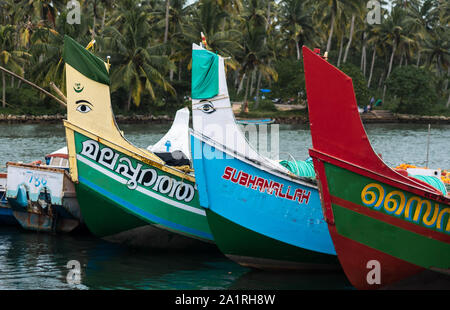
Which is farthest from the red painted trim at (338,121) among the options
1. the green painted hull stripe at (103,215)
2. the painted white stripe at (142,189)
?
the green painted hull stripe at (103,215)

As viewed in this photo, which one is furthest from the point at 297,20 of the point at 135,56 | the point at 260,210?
the point at 260,210

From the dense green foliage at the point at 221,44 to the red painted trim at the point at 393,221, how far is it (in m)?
42.0

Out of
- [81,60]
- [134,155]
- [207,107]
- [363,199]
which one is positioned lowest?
[363,199]

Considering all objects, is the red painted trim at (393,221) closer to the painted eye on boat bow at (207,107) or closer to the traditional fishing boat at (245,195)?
the traditional fishing boat at (245,195)

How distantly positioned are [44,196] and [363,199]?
846 centimetres

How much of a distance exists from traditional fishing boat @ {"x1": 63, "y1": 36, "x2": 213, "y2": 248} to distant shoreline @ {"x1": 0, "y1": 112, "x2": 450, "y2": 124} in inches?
1822

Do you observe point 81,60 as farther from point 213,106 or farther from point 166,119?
point 166,119

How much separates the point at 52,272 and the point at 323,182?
6172 mm

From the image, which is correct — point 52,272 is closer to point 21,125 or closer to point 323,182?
point 323,182

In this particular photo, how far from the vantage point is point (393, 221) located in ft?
39.8

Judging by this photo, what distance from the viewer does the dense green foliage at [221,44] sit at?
5806cm

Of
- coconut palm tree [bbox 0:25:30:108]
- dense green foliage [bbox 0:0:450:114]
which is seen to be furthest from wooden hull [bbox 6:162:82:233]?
coconut palm tree [bbox 0:25:30:108]

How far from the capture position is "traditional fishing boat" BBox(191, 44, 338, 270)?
13.6 meters
